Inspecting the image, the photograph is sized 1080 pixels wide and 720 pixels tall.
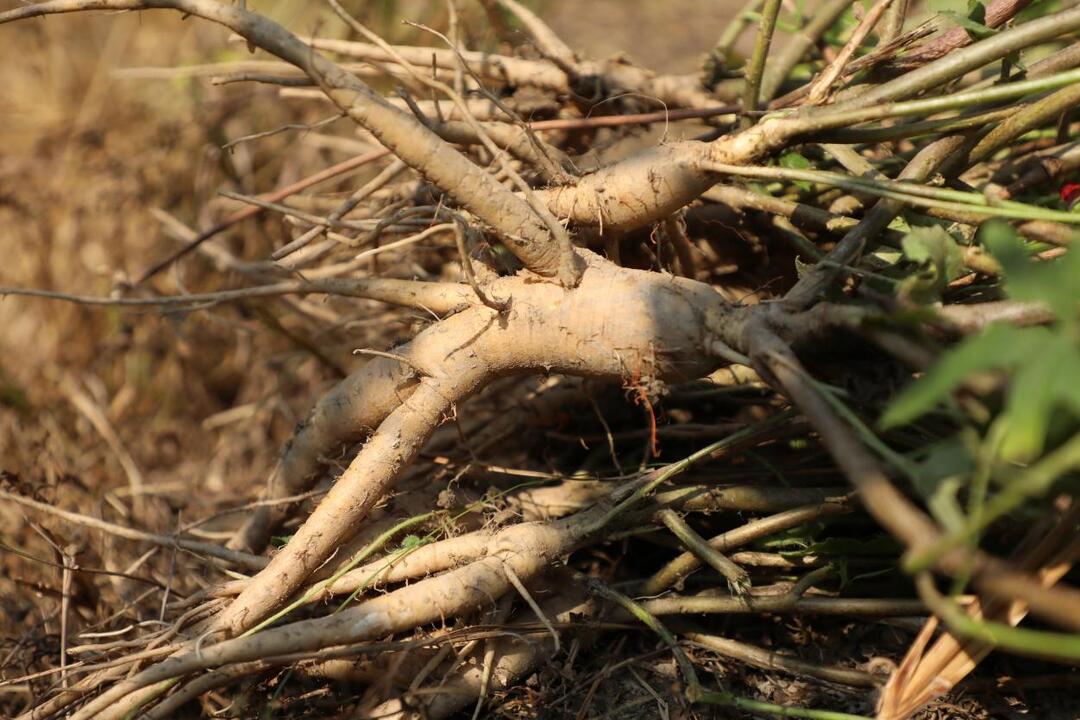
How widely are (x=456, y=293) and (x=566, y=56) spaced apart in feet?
2.16

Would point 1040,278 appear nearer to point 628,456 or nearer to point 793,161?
point 793,161

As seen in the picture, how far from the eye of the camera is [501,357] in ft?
4.28

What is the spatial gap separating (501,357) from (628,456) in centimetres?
41

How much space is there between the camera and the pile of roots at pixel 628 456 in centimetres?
116

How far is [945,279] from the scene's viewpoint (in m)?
1.05

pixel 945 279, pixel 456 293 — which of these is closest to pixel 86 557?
pixel 456 293

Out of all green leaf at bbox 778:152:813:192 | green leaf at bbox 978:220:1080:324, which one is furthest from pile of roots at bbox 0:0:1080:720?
green leaf at bbox 978:220:1080:324

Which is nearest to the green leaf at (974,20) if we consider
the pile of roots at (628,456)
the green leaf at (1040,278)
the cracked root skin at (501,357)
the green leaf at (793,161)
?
the pile of roots at (628,456)

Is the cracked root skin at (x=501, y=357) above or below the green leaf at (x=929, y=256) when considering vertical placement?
below

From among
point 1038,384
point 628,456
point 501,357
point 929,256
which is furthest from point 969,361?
point 628,456

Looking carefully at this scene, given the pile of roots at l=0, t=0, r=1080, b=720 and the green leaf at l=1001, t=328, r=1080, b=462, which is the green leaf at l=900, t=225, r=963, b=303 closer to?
the pile of roots at l=0, t=0, r=1080, b=720

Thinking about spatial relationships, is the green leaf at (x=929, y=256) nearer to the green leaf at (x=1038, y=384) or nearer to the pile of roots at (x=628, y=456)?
the pile of roots at (x=628, y=456)

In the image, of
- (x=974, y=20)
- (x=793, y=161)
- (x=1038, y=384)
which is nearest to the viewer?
(x=1038, y=384)

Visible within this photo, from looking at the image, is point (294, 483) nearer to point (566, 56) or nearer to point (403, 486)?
point (403, 486)
